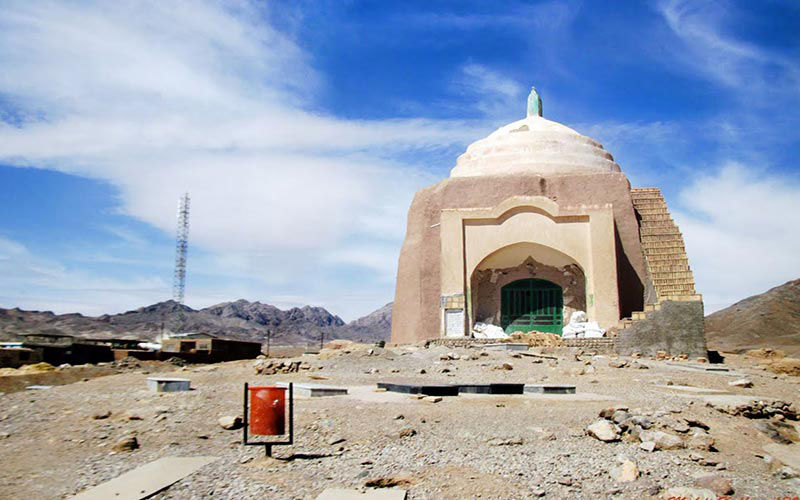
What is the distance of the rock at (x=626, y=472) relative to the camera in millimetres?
5133

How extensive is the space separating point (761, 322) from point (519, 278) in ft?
93.5

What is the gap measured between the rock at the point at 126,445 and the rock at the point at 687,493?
4920 mm

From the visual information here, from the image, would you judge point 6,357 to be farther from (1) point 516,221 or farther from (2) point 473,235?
(1) point 516,221

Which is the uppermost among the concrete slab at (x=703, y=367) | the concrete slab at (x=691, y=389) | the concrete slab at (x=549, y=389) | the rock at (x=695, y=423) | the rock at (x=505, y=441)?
the concrete slab at (x=703, y=367)

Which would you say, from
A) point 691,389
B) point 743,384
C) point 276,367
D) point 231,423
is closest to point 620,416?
point 691,389

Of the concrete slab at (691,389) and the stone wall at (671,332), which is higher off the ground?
the stone wall at (671,332)

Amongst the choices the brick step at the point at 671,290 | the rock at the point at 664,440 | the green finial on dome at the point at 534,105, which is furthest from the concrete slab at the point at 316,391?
the green finial on dome at the point at 534,105

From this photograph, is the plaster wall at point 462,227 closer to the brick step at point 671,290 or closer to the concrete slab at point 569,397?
the brick step at point 671,290

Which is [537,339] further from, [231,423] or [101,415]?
[101,415]

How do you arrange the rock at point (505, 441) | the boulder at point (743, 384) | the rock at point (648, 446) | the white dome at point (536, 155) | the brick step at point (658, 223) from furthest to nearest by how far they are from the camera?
the white dome at point (536, 155), the brick step at point (658, 223), the boulder at point (743, 384), the rock at point (505, 441), the rock at point (648, 446)

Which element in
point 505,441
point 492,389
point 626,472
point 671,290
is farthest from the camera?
point 671,290

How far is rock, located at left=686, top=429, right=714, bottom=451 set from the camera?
231 inches

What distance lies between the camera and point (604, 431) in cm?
616

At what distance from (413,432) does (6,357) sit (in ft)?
55.1
